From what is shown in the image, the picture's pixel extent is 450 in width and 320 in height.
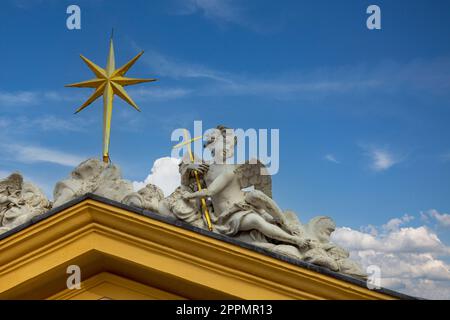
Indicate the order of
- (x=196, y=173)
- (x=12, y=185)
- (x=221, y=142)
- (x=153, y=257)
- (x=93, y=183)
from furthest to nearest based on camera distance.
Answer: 1. (x=12, y=185)
2. (x=93, y=183)
3. (x=221, y=142)
4. (x=196, y=173)
5. (x=153, y=257)

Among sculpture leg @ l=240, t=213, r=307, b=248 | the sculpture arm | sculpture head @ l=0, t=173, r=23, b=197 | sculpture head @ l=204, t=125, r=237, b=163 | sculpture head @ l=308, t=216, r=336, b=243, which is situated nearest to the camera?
sculpture leg @ l=240, t=213, r=307, b=248

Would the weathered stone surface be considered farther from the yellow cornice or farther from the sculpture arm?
the yellow cornice

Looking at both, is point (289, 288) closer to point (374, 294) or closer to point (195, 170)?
point (374, 294)

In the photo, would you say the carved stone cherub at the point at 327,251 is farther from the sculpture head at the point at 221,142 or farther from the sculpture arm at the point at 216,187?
the sculpture head at the point at 221,142

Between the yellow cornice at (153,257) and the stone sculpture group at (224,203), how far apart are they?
2.26 ft

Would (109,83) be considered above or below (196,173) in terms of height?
above

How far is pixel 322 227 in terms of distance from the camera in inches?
355

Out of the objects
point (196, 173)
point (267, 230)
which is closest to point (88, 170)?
point (196, 173)

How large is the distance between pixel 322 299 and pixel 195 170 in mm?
2947

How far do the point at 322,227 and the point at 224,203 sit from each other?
161 cm

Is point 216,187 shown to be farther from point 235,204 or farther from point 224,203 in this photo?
point 235,204

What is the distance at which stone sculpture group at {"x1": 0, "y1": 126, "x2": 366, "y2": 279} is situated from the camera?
8109 millimetres

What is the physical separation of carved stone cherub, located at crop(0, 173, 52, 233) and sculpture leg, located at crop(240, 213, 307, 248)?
3.60 m

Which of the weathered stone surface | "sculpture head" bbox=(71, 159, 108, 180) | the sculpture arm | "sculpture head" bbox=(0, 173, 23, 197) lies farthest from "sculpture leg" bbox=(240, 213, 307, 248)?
"sculpture head" bbox=(0, 173, 23, 197)
